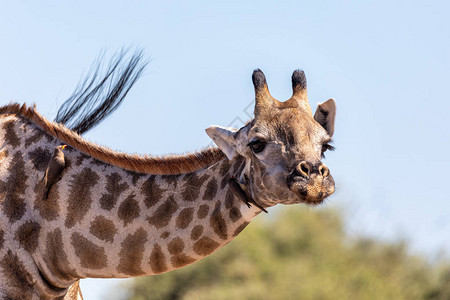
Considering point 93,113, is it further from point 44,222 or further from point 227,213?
point 227,213

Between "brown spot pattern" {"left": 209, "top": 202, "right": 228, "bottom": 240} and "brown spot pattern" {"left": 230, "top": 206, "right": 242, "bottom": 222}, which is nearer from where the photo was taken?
"brown spot pattern" {"left": 230, "top": 206, "right": 242, "bottom": 222}

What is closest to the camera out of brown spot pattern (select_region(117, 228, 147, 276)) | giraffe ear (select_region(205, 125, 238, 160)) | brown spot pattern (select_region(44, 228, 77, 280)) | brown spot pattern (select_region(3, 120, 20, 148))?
giraffe ear (select_region(205, 125, 238, 160))

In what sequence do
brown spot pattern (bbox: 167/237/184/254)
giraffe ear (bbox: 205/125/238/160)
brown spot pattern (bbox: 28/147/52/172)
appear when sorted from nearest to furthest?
giraffe ear (bbox: 205/125/238/160), brown spot pattern (bbox: 167/237/184/254), brown spot pattern (bbox: 28/147/52/172)

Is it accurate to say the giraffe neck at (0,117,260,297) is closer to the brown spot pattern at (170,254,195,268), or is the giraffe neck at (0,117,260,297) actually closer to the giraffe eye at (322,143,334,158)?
the brown spot pattern at (170,254,195,268)

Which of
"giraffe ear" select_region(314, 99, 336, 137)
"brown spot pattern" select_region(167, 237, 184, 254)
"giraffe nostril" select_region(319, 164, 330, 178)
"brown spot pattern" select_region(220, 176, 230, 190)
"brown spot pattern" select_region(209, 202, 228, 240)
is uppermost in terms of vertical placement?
"giraffe ear" select_region(314, 99, 336, 137)

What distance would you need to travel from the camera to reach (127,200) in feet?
37.0

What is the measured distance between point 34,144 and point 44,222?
3.09ft

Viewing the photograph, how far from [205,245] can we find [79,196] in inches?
61.9

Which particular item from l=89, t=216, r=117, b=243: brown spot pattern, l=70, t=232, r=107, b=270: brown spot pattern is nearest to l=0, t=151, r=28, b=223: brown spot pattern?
l=70, t=232, r=107, b=270: brown spot pattern

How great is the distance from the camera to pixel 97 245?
36.8ft

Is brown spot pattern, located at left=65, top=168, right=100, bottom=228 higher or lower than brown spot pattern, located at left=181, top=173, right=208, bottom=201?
lower

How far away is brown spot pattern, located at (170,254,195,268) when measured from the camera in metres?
11.0

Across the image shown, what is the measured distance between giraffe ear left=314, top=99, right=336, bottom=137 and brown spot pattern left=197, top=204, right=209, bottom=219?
152 centimetres

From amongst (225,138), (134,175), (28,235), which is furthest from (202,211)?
(28,235)
